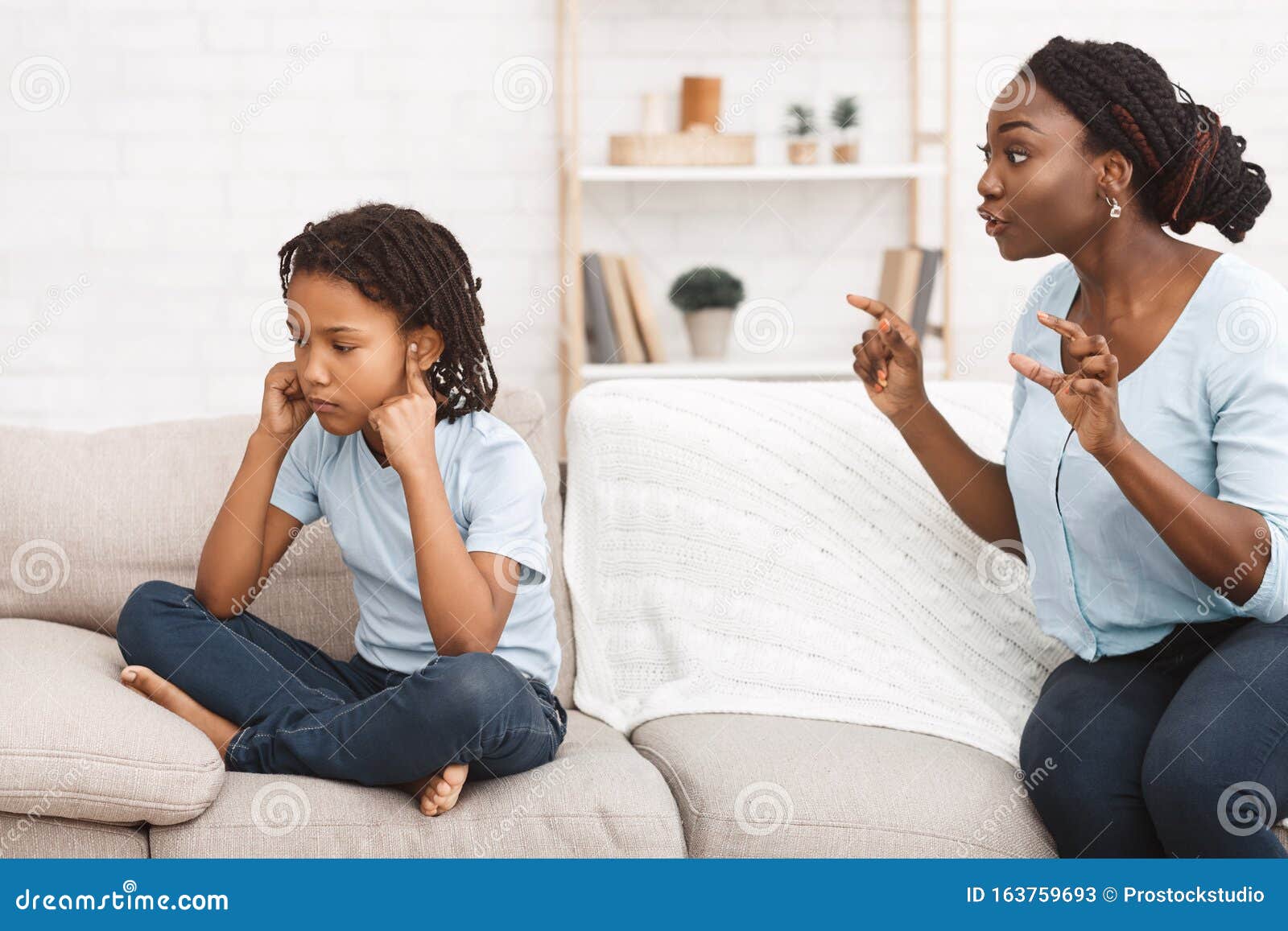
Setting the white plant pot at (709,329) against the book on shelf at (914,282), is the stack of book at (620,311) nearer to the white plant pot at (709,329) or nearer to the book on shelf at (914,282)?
the white plant pot at (709,329)

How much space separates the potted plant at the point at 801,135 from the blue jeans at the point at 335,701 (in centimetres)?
183

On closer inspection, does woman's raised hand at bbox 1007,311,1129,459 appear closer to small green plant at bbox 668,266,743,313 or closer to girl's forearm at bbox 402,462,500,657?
girl's forearm at bbox 402,462,500,657

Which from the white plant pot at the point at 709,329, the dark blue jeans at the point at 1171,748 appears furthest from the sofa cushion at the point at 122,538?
the white plant pot at the point at 709,329

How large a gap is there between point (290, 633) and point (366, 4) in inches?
70.7

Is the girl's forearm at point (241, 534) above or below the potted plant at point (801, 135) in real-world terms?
below

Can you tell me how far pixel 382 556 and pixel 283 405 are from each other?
21 centimetres

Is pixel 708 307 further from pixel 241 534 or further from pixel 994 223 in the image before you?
pixel 241 534

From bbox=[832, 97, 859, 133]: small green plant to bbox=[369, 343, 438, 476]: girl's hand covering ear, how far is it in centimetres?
188

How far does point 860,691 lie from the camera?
1.61m

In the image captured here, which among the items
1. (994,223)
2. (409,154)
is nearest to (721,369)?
(409,154)

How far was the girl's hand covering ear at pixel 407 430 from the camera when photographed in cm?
137

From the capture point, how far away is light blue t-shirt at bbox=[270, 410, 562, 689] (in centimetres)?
144

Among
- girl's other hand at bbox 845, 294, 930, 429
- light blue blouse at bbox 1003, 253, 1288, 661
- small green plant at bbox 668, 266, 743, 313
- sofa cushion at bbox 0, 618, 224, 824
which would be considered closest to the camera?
sofa cushion at bbox 0, 618, 224, 824

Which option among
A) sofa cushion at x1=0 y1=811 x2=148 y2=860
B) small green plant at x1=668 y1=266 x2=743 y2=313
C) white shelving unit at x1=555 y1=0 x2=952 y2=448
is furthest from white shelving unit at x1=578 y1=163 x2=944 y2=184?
sofa cushion at x1=0 y1=811 x2=148 y2=860
